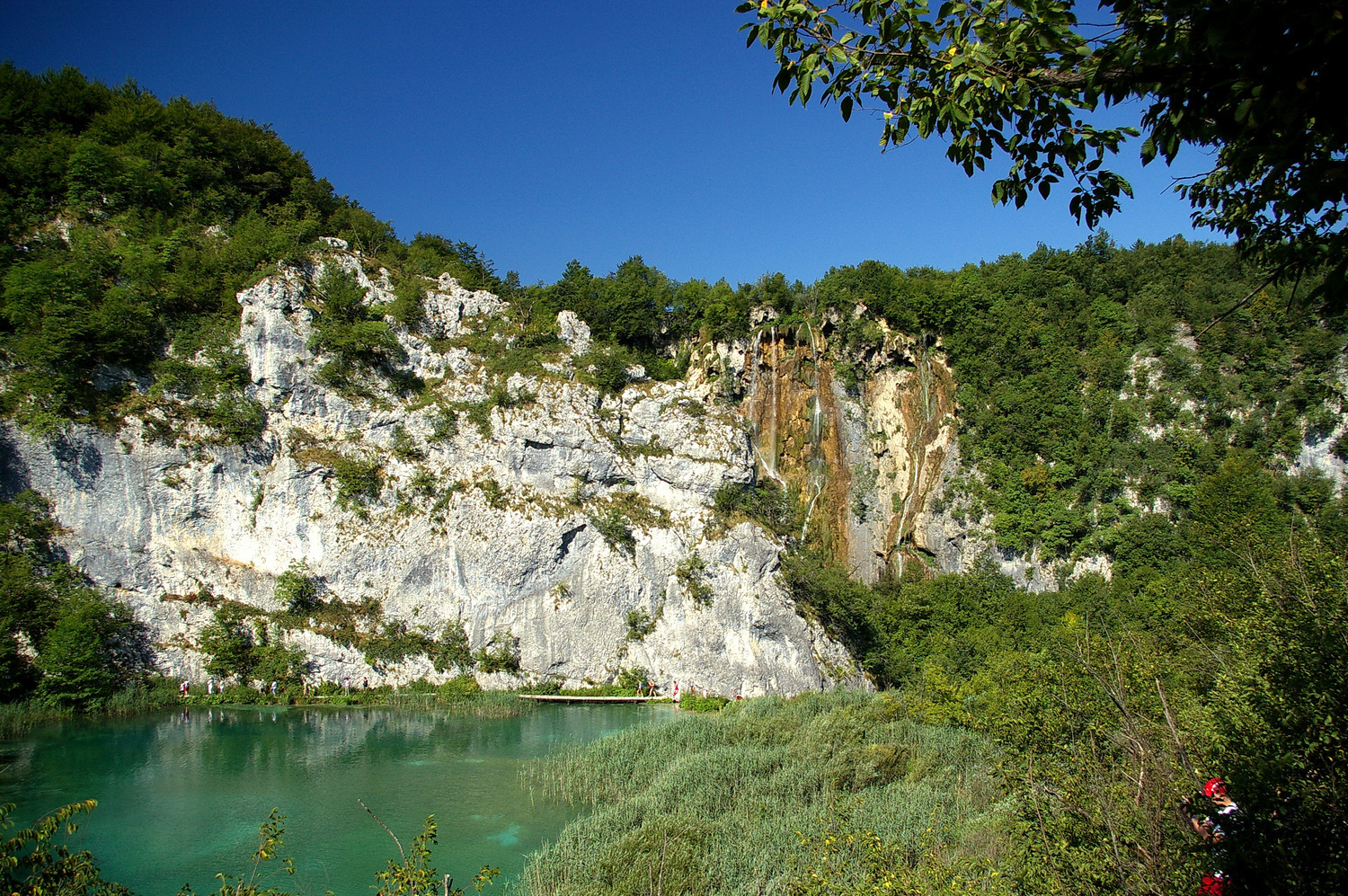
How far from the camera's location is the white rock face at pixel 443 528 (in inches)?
1265

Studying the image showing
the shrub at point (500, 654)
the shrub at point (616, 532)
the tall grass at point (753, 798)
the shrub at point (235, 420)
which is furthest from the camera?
the shrub at point (616, 532)

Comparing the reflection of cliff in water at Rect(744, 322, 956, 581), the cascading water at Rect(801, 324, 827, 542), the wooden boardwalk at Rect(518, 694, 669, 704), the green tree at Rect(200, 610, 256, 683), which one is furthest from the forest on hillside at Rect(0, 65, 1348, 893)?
the wooden boardwalk at Rect(518, 694, 669, 704)

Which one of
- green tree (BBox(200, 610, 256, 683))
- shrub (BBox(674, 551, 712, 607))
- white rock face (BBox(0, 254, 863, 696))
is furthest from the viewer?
shrub (BBox(674, 551, 712, 607))

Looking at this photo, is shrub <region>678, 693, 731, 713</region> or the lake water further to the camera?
shrub <region>678, 693, 731, 713</region>

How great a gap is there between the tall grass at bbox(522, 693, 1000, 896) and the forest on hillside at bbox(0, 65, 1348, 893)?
3.00 ft

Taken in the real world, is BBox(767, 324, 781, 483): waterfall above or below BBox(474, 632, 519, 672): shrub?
above

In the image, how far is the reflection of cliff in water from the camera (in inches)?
1780

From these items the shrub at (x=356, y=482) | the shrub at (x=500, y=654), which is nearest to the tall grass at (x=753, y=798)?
the shrub at (x=500, y=654)

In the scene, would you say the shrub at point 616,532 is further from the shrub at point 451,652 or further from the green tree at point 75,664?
the green tree at point 75,664

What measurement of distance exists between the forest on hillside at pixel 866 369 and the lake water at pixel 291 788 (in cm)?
655

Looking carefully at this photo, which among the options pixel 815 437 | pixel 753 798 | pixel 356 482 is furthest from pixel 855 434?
pixel 753 798

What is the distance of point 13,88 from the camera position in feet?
141

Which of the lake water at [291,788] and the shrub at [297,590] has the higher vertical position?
the shrub at [297,590]

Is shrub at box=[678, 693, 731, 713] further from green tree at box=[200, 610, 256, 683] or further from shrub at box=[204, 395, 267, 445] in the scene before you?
shrub at box=[204, 395, 267, 445]
